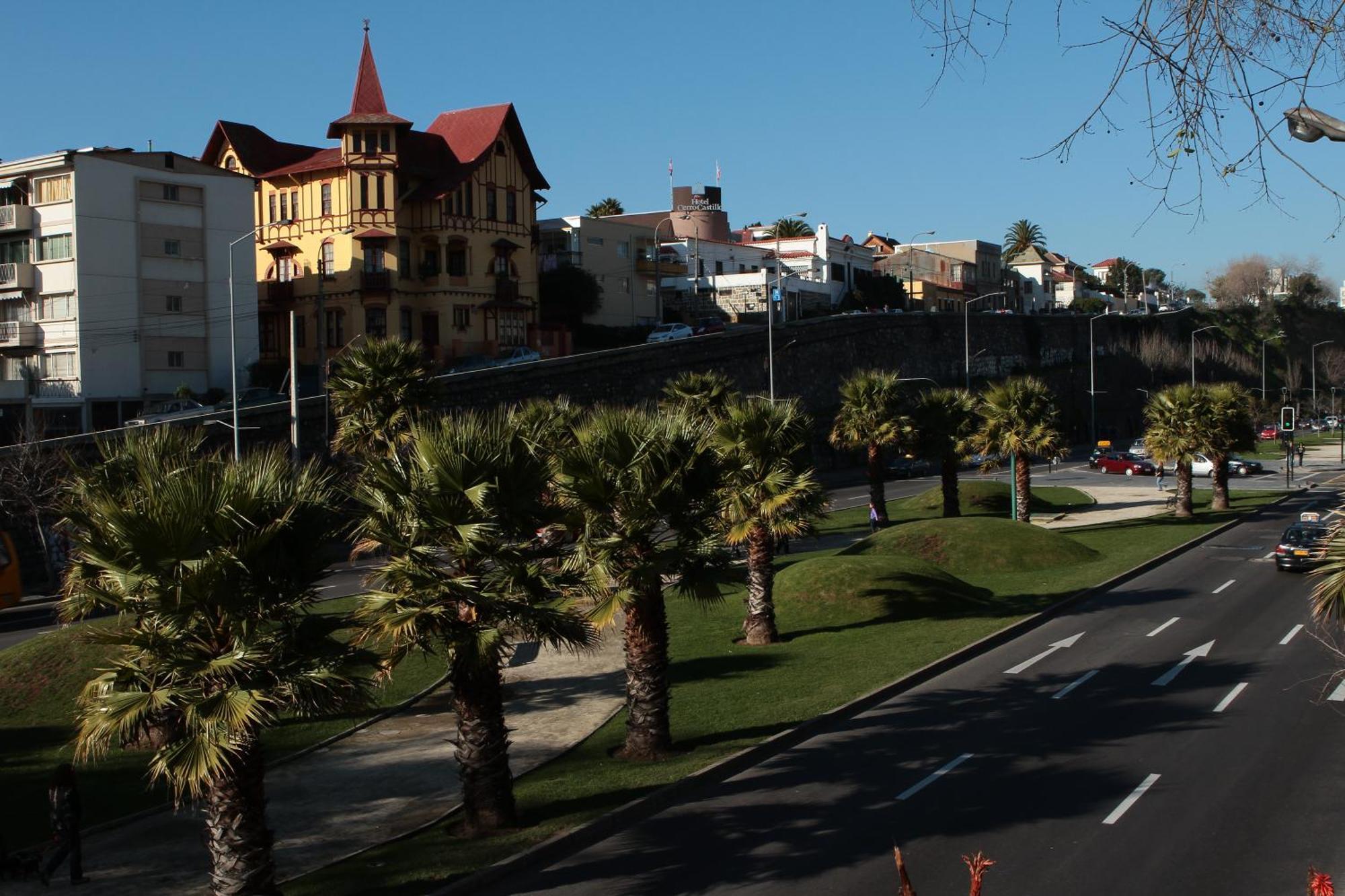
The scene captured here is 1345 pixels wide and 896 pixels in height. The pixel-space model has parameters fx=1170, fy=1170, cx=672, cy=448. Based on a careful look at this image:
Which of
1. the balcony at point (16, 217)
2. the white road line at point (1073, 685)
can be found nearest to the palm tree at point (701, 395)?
the white road line at point (1073, 685)

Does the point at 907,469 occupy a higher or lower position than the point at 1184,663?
higher

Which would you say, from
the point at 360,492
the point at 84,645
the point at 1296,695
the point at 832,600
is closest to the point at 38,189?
the point at 84,645

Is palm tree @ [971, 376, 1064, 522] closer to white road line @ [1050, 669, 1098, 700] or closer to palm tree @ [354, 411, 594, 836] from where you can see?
white road line @ [1050, 669, 1098, 700]

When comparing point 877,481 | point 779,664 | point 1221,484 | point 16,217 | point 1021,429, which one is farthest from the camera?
point 16,217

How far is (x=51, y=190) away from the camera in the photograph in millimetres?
54312

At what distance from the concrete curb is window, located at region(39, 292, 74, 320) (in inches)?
1804

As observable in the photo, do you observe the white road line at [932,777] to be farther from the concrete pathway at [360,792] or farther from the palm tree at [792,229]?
the palm tree at [792,229]

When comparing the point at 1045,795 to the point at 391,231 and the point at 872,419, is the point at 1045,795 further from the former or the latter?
the point at 391,231

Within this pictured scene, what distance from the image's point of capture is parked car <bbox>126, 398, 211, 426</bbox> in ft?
151

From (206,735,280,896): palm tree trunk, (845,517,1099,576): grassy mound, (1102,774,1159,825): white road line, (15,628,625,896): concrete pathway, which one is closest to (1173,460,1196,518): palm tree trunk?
(845,517,1099,576): grassy mound

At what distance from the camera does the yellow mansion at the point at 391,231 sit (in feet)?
214

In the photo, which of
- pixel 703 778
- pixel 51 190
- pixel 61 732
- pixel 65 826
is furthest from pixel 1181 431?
pixel 51 190

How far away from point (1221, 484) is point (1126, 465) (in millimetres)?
24677

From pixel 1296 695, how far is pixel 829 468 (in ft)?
191
